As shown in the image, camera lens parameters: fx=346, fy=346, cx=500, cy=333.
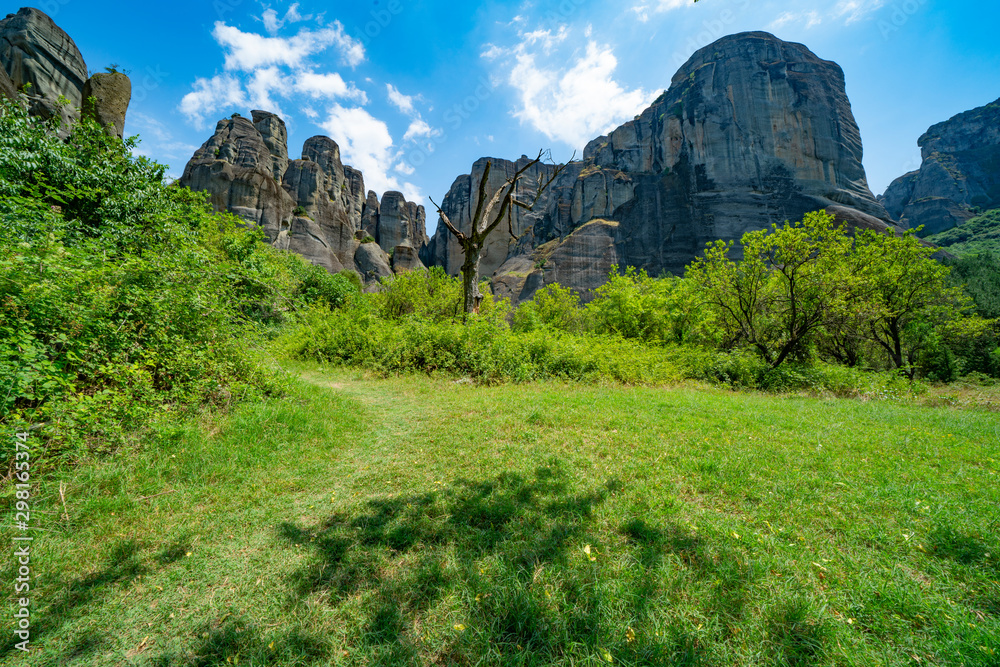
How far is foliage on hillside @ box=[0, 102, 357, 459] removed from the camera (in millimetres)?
3176

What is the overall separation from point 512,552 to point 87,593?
102 inches

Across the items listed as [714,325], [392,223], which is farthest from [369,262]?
[714,325]

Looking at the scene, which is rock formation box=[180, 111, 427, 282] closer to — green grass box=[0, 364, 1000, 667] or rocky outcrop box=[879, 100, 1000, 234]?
green grass box=[0, 364, 1000, 667]

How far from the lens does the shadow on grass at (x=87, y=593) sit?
1774mm

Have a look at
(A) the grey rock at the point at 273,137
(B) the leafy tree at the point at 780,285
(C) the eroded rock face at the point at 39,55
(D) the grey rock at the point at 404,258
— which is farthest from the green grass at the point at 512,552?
(D) the grey rock at the point at 404,258

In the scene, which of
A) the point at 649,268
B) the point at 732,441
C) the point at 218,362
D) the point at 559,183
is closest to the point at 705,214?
the point at 649,268

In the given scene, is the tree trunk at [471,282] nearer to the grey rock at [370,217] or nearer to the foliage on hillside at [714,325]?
the foliage on hillside at [714,325]

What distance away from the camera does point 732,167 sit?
56.5 meters

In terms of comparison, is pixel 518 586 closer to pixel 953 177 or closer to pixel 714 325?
pixel 714 325

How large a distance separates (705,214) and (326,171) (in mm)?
67437

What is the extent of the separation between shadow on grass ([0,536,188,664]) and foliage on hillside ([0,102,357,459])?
1570 mm

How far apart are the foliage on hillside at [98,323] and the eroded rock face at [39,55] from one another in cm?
1899

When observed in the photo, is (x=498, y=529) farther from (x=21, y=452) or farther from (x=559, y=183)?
(x=559, y=183)

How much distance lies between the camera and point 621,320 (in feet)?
57.3
